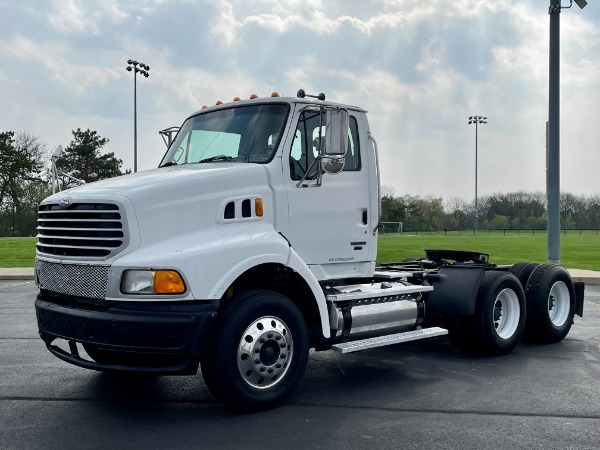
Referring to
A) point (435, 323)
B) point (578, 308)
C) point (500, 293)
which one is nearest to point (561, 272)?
point (578, 308)

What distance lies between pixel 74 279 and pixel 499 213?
11016 centimetres

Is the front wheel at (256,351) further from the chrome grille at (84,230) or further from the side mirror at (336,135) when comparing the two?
the side mirror at (336,135)

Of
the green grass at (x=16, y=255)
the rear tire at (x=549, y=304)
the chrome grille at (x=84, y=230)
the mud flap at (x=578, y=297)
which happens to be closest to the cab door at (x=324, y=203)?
the chrome grille at (x=84, y=230)

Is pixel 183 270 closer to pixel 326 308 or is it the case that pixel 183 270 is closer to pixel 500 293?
pixel 326 308

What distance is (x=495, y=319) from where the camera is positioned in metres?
8.27

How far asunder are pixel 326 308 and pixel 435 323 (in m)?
2.59

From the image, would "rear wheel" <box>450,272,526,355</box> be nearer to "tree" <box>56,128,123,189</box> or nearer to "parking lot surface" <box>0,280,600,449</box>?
"parking lot surface" <box>0,280,600,449</box>

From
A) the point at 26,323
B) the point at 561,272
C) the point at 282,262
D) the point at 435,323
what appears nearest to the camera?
the point at 282,262

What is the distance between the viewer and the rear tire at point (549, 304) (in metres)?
8.91

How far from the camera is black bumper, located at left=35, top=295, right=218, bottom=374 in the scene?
5145mm

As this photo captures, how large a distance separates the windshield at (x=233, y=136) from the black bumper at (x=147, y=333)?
1.77 meters

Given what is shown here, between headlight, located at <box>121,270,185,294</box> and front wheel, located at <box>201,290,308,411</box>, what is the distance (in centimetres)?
52

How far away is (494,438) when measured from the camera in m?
4.96

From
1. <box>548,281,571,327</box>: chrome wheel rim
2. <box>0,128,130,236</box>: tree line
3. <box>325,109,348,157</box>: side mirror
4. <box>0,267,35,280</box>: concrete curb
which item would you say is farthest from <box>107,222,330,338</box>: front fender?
<box>0,128,130,236</box>: tree line
